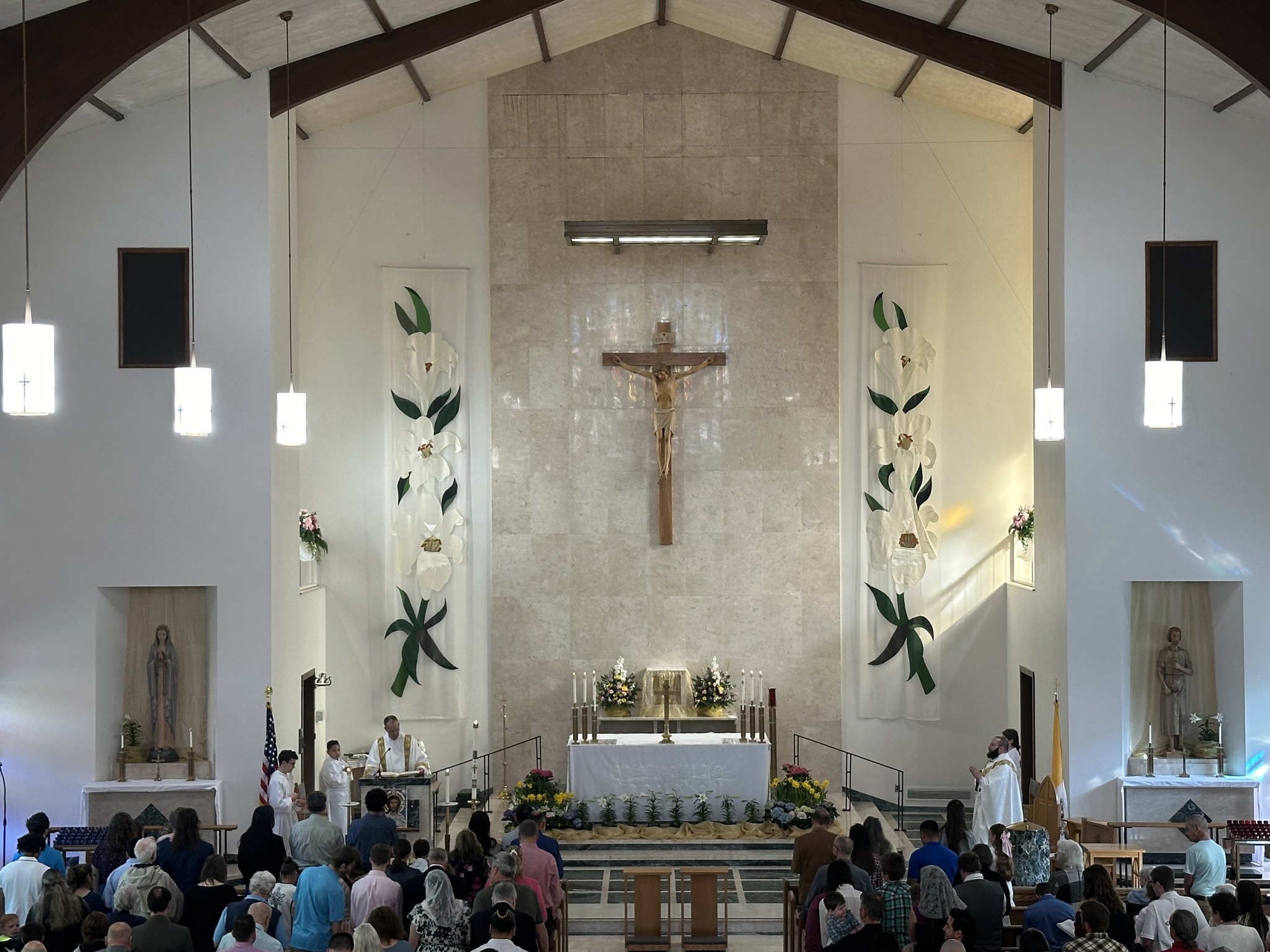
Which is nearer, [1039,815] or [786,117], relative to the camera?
[1039,815]

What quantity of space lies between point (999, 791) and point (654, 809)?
331 centimetres

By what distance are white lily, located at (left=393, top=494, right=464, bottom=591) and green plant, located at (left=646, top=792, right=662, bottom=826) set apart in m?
3.60

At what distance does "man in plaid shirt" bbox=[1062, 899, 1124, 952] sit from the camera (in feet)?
21.0

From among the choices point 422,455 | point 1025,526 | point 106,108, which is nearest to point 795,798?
point 1025,526

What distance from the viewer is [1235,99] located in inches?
489

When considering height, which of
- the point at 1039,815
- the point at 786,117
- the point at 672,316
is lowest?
the point at 1039,815

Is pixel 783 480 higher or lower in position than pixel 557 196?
lower

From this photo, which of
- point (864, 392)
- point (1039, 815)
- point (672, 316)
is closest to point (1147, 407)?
point (1039, 815)

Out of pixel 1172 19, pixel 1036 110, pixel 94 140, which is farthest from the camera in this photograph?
pixel 1036 110

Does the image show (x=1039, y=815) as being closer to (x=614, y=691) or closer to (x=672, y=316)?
(x=614, y=691)

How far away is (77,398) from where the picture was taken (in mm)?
12578

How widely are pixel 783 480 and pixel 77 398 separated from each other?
7.47 metres

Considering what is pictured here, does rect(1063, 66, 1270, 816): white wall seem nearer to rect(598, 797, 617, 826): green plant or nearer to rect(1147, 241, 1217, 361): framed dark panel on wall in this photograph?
rect(1147, 241, 1217, 361): framed dark panel on wall

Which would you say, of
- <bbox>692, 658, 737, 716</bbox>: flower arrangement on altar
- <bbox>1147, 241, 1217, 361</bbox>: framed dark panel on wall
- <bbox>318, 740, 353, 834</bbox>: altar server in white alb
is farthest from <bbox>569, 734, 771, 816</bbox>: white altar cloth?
<bbox>1147, 241, 1217, 361</bbox>: framed dark panel on wall
